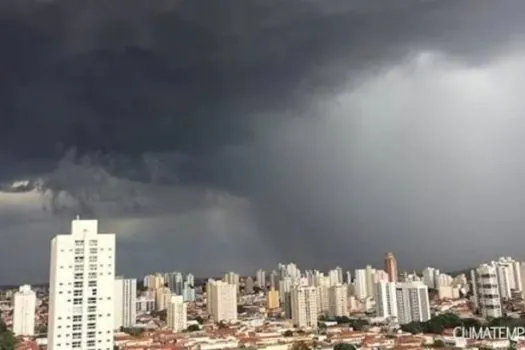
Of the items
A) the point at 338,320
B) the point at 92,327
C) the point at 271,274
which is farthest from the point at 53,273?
the point at 271,274

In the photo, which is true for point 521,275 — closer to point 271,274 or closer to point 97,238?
point 271,274

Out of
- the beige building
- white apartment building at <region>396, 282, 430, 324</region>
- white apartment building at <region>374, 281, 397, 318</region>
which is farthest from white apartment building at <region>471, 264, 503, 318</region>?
the beige building

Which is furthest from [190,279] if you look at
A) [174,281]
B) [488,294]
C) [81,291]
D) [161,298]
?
[81,291]

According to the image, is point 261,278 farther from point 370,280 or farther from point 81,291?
point 81,291

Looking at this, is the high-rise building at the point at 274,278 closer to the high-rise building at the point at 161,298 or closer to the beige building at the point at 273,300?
the beige building at the point at 273,300

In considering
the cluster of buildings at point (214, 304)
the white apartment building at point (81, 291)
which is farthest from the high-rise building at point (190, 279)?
the white apartment building at point (81, 291)
